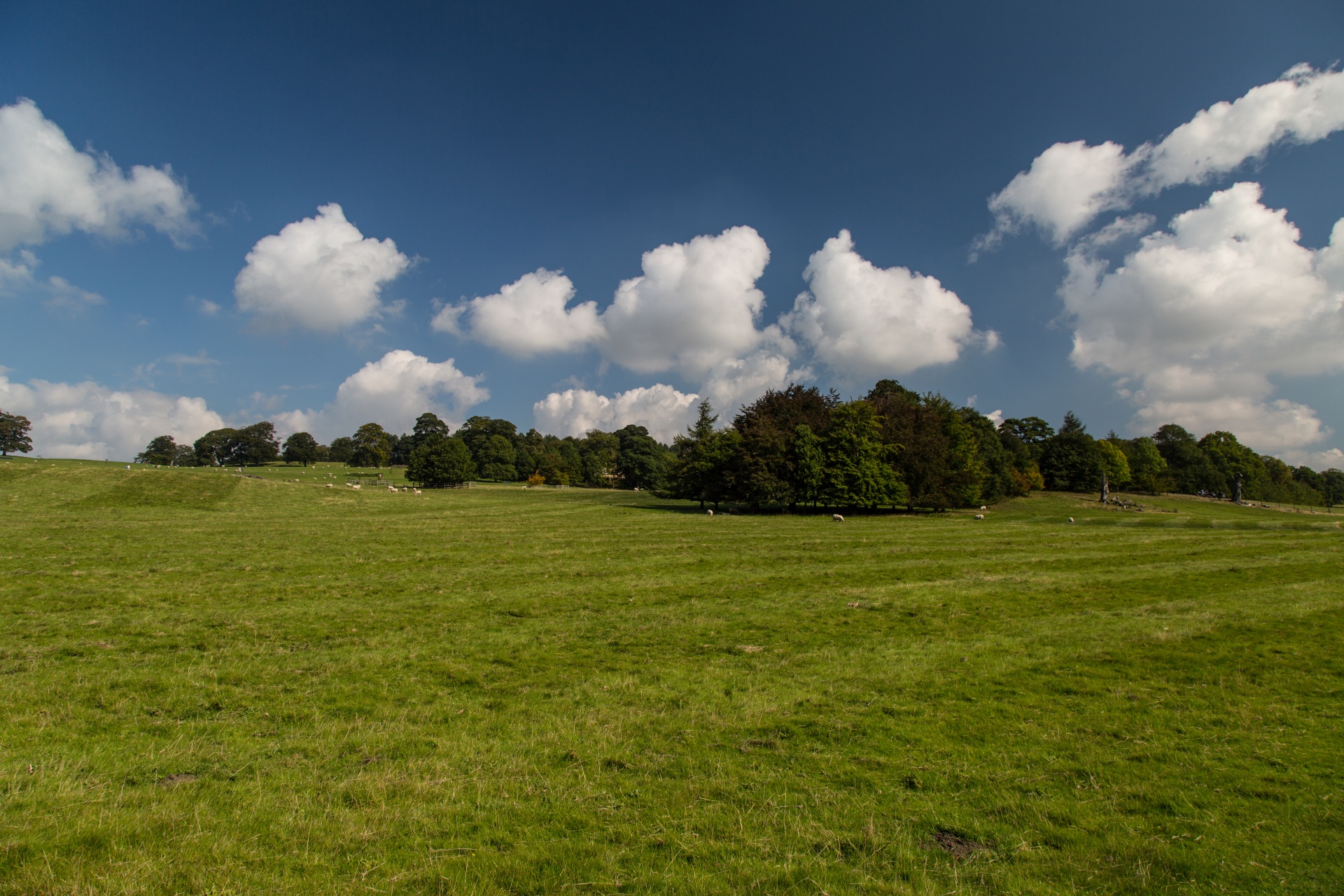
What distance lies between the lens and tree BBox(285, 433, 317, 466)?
484ft

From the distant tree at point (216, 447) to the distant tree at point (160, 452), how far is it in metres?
11.5

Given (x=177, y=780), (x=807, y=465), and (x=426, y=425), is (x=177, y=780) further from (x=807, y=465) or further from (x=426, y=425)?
(x=426, y=425)

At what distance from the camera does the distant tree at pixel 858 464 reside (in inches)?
2021

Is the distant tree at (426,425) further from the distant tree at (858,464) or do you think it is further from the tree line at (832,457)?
the distant tree at (858,464)

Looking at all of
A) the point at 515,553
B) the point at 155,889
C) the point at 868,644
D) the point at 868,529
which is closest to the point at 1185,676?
the point at 868,644

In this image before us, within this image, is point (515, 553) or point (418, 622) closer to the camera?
point (418, 622)

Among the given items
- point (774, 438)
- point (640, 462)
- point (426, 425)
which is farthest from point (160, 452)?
point (774, 438)

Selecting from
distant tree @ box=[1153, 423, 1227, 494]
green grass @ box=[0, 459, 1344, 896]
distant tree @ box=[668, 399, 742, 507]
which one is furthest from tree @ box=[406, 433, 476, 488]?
distant tree @ box=[1153, 423, 1227, 494]

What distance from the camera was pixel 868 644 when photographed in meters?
11.5

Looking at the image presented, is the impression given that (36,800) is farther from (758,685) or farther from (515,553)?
(515,553)

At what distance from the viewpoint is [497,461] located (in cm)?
12825

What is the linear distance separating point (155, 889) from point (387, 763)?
7.70ft

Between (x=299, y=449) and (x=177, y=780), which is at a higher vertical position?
(x=299, y=449)

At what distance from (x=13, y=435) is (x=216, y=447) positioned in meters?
39.4
